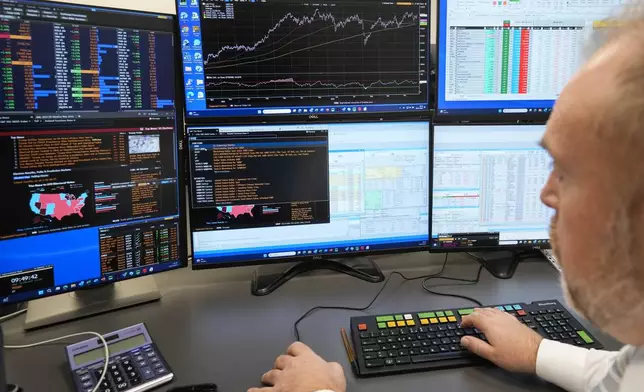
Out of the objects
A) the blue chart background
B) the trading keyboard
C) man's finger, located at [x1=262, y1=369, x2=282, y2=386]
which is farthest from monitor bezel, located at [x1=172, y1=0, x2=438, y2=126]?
man's finger, located at [x1=262, y1=369, x2=282, y2=386]

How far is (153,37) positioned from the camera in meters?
1.14

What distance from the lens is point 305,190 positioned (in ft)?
4.26

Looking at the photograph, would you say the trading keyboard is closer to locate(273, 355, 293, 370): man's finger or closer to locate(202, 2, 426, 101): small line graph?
locate(273, 355, 293, 370): man's finger

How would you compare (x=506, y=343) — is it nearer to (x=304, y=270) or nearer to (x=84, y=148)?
(x=304, y=270)

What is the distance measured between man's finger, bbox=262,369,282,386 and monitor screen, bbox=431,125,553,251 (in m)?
0.66

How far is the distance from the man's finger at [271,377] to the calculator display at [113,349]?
0.28 m

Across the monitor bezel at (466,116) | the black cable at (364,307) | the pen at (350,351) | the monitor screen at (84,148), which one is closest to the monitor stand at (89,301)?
the monitor screen at (84,148)

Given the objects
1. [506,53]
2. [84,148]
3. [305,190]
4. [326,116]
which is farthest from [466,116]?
[84,148]

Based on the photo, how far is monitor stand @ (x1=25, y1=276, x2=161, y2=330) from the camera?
112cm

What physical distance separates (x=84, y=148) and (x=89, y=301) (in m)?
0.39

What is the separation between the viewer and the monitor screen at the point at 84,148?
3.28ft

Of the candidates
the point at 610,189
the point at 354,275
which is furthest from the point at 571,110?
the point at 354,275

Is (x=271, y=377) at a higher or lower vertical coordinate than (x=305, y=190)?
lower

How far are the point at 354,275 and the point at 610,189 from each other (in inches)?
35.8
